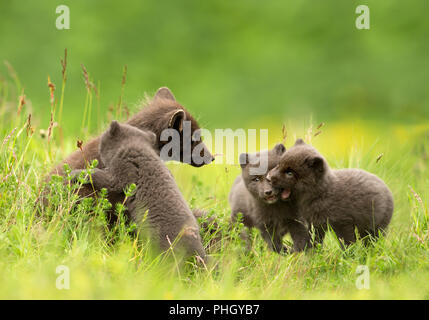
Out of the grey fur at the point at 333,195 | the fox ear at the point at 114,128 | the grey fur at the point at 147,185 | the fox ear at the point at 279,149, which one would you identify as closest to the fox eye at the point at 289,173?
the grey fur at the point at 333,195

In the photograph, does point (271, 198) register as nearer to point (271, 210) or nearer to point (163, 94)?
point (271, 210)

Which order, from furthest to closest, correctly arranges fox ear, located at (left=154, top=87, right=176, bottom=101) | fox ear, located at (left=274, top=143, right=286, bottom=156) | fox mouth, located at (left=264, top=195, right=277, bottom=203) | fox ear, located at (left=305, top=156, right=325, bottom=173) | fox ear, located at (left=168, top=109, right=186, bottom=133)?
1. fox ear, located at (left=154, top=87, right=176, bottom=101)
2. fox ear, located at (left=274, top=143, right=286, bottom=156)
3. fox mouth, located at (left=264, top=195, right=277, bottom=203)
4. fox ear, located at (left=305, top=156, right=325, bottom=173)
5. fox ear, located at (left=168, top=109, right=186, bottom=133)

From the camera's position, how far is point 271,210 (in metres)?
6.55

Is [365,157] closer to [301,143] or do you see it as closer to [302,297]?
[301,143]

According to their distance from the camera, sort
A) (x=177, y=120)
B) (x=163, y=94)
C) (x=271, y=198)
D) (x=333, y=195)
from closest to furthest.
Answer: (x=177, y=120) → (x=333, y=195) → (x=271, y=198) → (x=163, y=94)

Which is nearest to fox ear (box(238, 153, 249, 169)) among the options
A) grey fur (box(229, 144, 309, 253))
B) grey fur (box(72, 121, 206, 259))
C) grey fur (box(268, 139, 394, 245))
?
grey fur (box(229, 144, 309, 253))

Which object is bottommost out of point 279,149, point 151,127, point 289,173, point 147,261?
point 147,261

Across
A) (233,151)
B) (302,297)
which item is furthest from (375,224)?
(233,151)

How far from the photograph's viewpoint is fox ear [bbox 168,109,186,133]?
596 centimetres

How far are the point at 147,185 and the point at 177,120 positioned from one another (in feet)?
3.49

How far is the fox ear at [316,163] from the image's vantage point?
6.08 metres

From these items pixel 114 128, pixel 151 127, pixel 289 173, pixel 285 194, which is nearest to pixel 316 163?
pixel 289 173

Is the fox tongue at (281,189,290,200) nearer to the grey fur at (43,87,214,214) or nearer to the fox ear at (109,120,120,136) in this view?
the grey fur at (43,87,214,214)
